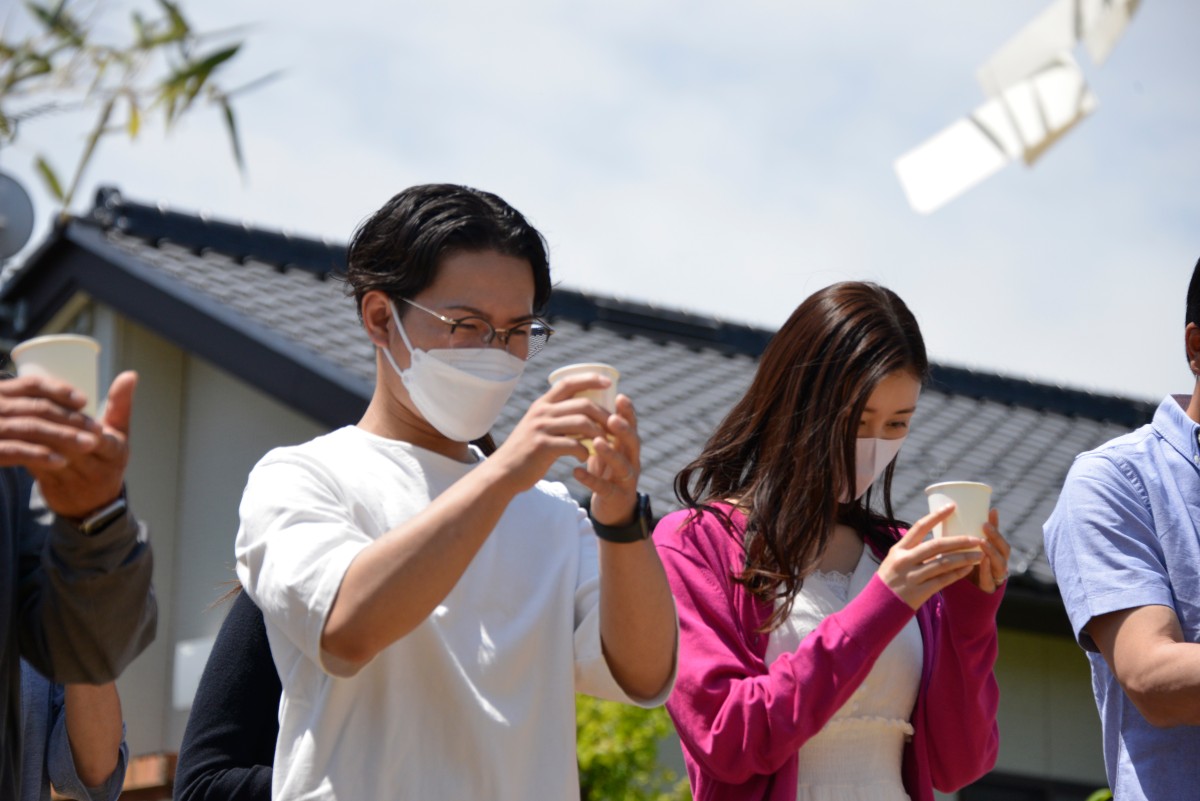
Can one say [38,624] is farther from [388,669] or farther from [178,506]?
[178,506]

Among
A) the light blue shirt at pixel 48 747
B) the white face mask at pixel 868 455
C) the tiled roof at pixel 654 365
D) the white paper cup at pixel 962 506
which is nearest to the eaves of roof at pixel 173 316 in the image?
the tiled roof at pixel 654 365

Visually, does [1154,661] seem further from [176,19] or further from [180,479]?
[180,479]

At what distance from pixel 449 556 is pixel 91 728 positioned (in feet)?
3.93

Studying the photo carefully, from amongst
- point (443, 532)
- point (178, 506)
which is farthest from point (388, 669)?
point (178, 506)

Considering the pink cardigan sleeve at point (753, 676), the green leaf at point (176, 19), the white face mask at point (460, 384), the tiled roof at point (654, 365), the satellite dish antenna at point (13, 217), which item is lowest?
the tiled roof at point (654, 365)

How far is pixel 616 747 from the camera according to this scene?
545 centimetres

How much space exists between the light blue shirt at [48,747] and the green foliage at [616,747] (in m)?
2.82

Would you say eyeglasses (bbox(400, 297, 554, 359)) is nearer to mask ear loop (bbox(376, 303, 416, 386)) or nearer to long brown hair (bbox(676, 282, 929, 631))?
mask ear loop (bbox(376, 303, 416, 386))

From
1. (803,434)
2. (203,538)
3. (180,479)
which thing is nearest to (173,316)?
(180,479)

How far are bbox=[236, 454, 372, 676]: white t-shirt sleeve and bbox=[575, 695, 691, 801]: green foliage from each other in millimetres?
3474

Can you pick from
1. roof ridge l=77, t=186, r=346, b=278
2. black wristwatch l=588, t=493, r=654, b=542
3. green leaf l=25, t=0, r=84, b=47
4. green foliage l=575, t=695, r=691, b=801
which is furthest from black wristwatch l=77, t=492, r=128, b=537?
roof ridge l=77, t=186, r=346, b=278

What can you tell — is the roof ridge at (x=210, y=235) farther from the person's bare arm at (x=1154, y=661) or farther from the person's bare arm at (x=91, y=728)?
the person's bare arm at (x=1154, y=661)

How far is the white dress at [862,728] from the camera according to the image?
2.66 m

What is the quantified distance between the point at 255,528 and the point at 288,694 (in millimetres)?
233
